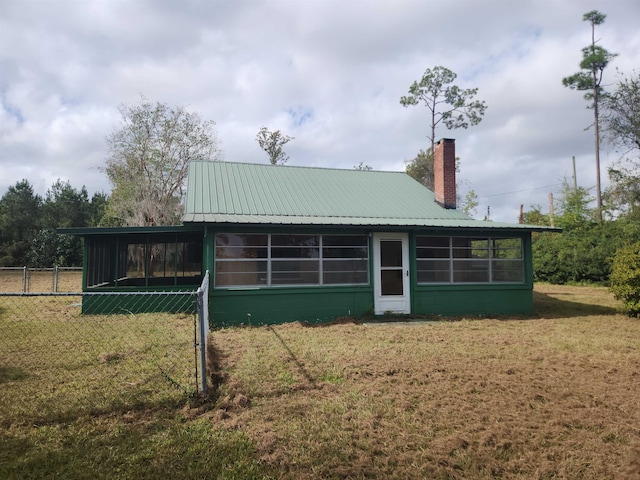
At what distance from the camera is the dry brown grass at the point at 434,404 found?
134 inches

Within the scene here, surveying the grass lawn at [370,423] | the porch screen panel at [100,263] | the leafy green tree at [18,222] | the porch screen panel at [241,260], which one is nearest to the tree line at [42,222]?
the leafy green tree at [18,222]

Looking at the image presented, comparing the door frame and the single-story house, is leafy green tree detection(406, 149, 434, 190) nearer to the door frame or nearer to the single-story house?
the single-story house

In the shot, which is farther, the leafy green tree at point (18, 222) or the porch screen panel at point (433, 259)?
the leafy green tree at point (18, 222)

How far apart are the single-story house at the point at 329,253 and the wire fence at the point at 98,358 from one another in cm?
127

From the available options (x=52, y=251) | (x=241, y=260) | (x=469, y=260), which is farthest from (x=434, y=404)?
(x=52, y=251)

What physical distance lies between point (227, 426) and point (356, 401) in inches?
61.1

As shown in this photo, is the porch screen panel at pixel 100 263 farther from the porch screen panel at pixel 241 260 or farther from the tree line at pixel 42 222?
the tree line at pixel 42 222

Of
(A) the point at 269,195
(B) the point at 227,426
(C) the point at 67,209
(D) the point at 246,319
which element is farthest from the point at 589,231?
(C) the point at 67,209

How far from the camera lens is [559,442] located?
3711 millimetres

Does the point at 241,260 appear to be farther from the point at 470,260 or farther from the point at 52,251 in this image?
the point at 52,251

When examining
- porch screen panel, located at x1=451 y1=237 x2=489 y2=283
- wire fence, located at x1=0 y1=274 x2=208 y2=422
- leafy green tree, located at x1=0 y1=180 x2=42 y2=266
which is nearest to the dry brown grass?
wire fence, located at x1=0 y1=274 x2=208 y2=422

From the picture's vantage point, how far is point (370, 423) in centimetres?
409

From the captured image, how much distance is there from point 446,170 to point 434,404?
11.1m

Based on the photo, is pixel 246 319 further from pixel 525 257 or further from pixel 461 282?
pixel 525 257
